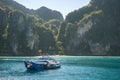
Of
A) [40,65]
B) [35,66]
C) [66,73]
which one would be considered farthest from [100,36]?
[66,73]

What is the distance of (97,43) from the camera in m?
191

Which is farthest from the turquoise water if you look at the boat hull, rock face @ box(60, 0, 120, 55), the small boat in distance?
rock face @ box(60, 0, 120, 55)

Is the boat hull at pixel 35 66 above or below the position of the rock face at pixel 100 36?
below

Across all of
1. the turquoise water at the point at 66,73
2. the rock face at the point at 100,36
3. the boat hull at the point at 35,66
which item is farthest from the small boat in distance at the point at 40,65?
the rock face at the point at 100,36

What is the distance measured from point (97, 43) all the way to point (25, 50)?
5230 cm

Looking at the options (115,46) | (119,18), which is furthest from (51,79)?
(119,18)

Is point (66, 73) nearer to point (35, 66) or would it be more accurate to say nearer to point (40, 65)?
point (35, 66)

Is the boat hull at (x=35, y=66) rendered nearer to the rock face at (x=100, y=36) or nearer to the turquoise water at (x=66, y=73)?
the turquoise water at (x=66, y=73)

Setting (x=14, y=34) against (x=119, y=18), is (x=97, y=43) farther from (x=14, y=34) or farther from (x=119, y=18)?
(x=14, y=34)

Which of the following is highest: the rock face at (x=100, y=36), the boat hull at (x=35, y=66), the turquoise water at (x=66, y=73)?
the rock face at (x=100, y=36)

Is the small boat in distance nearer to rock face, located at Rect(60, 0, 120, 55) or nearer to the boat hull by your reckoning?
the boat hull

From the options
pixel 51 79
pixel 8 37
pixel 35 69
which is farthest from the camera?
pixel 8 37

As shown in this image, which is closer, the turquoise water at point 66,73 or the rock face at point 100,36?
the turquoise water at point 66,73

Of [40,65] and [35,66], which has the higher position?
[40,65]
